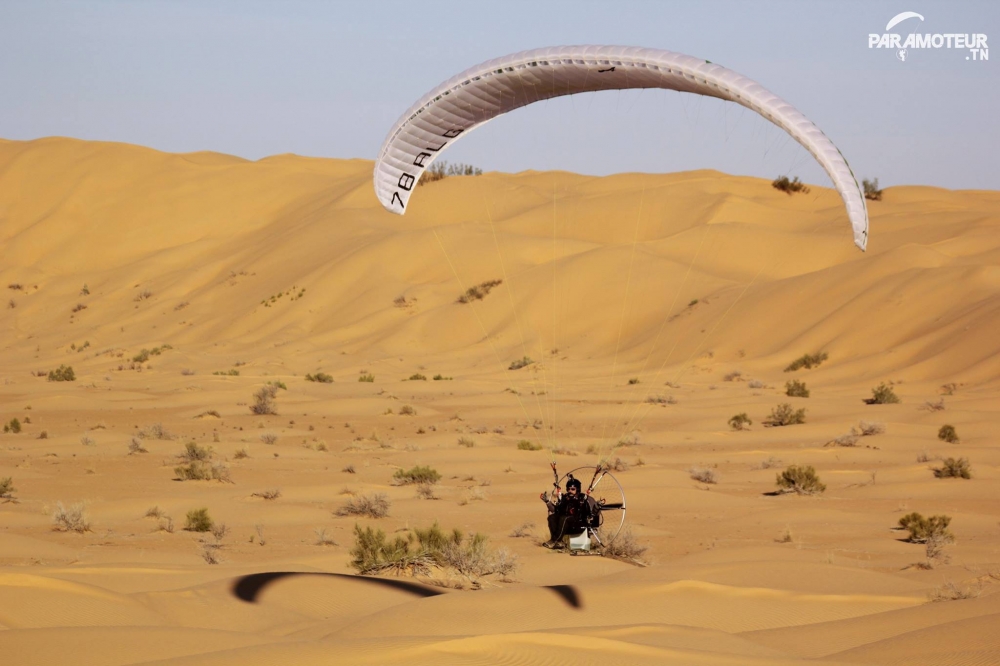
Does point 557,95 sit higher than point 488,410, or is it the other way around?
point 557,95

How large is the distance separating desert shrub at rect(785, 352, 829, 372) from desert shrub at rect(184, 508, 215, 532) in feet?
80.1

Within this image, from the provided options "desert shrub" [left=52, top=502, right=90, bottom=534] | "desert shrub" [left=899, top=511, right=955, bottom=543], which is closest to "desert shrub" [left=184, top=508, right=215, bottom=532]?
"desert shrub" [left=52, top=502, right=90, bottom=534]

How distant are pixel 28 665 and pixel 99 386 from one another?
3084 cm

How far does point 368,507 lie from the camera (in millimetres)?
14664

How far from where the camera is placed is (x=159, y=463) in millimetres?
19188

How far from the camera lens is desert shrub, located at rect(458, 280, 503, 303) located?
157 feet

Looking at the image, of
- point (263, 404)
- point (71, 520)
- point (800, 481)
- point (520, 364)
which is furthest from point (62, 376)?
point (800, 481)

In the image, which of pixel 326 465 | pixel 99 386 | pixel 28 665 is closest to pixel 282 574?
pixel 28 665

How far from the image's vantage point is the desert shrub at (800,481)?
54.0ft

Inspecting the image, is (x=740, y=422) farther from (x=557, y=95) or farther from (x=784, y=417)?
(x=557, y=95)

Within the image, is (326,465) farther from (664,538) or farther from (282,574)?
(282,574)

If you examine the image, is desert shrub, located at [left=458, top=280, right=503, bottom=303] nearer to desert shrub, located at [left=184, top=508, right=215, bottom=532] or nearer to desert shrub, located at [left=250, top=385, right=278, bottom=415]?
desert shrub, located at [left=250, top=385, right=278, bottom=415]

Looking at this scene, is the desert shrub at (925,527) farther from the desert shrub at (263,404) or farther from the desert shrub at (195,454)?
the desert shrub at (263,404)

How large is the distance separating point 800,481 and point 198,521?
30.7 feet
